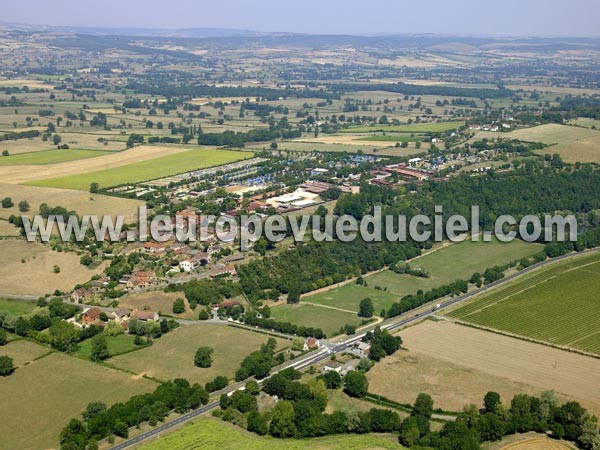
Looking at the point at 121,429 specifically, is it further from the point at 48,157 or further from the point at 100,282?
the point at 48,157

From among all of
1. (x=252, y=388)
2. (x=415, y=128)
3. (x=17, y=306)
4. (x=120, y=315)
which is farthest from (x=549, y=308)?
(x=415, y=128)

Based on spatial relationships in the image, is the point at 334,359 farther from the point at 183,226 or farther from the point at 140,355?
the point at 183,226

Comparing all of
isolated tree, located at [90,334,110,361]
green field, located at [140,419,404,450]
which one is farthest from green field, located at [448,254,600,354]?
isolated tree, located at [90,334,110,361]

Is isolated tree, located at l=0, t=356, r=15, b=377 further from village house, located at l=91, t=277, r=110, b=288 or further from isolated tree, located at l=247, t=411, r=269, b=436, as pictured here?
isolated tree, located at l=247, t=411, r=269, b=436

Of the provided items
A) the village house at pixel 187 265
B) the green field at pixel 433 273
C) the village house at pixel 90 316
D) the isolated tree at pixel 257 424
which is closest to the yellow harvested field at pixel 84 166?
the village house at pixel 187 265

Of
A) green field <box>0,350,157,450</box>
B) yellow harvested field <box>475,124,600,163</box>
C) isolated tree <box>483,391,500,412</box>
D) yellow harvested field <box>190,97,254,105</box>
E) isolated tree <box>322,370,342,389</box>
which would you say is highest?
yellow harvested field <box>475,124,600,163</box>

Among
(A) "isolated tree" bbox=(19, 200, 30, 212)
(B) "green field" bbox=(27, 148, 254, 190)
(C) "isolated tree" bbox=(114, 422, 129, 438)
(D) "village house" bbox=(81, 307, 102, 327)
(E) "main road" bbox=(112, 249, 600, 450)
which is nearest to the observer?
(C) "isolated tree" bbox=(114, 422, 129, 438)

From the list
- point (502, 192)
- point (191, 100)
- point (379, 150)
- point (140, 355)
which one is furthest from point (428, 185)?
point (191, 100)

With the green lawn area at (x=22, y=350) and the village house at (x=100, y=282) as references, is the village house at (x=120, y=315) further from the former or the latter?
the village house at (x=100, y=282)
